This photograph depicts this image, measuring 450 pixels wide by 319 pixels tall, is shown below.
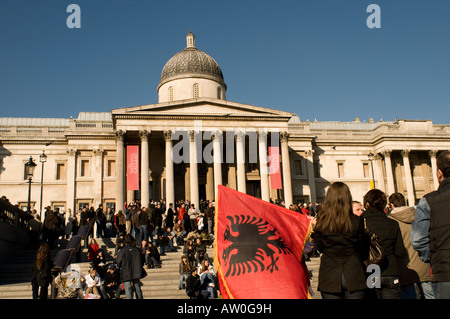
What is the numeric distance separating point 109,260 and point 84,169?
21.1 m

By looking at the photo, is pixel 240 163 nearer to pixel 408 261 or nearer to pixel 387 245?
pixel 408 261

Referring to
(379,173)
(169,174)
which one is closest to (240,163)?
(169,174)

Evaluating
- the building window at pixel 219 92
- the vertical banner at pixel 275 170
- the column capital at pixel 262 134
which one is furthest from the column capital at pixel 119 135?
the building window at pixel 219 92

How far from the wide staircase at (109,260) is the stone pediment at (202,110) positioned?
50.1 feet

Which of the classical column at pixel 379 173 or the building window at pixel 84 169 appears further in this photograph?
the classical column at pixel 379 173

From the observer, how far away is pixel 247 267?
244 inches

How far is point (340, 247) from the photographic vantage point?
4672mm

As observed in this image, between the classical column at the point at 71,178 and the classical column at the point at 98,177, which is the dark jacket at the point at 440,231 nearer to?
the classical column at the point at 98,177

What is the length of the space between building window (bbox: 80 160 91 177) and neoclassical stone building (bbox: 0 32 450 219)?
0.09 metres

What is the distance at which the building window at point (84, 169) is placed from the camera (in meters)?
37.4

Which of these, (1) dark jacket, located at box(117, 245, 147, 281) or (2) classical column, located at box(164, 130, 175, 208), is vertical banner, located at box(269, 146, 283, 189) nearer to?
(2) classical column, located at box(164, 130, 175, 208)

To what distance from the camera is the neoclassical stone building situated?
33625mm
